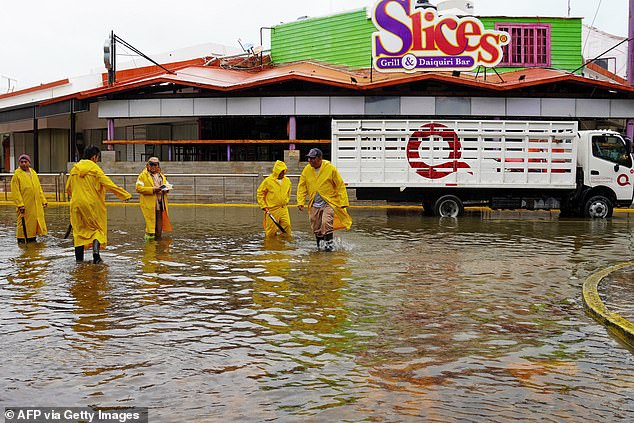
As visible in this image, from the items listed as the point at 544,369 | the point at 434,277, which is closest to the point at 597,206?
the point at 434,277

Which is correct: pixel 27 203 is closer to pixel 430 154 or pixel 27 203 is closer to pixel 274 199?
pixel 274 199

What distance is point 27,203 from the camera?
13336 millimetres

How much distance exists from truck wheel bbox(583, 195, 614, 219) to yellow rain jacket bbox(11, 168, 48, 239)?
42.4 ft

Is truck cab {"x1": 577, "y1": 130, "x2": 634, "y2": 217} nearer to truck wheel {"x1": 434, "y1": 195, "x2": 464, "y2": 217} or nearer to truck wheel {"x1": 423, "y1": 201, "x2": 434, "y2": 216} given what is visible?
truck wheel {"x1": 434, "y1": 195, "x2": 464, "y2": 217}

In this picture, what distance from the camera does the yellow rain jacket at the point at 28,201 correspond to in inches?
523

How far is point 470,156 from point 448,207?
139 cm

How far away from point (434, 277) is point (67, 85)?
3335cm

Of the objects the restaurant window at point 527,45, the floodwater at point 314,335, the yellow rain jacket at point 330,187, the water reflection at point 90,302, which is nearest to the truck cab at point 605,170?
the floodwater at point 314,335

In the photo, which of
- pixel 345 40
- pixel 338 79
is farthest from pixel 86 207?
pixel 345 40

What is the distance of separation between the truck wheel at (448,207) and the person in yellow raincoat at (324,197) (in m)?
7.73

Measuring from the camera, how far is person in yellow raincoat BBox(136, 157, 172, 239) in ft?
45.0

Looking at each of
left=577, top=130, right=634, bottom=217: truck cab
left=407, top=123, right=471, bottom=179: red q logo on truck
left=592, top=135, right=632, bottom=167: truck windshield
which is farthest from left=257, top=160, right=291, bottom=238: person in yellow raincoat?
left=592, top=135, right=632, bottom=167: truck windshield

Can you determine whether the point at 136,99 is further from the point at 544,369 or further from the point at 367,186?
the point at 544,369

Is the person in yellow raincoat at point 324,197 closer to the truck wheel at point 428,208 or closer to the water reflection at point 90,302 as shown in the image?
the water reflection at point 90,302
